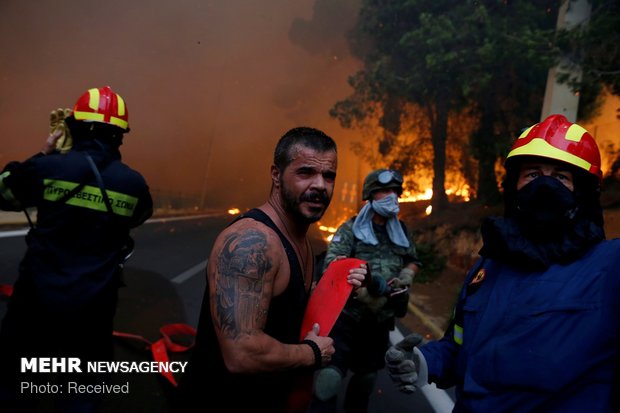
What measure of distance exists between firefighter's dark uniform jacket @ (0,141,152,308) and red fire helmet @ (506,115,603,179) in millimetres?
2490

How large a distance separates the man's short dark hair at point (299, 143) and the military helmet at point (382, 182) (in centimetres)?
202

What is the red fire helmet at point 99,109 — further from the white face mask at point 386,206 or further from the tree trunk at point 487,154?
the tree trunk at point 487,154

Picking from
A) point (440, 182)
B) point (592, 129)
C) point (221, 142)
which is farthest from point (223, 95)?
point (592, 129)

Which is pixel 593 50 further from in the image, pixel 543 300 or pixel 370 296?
pixel 543 300

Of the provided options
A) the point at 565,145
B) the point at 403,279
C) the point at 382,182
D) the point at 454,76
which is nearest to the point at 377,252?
the point at 403,279

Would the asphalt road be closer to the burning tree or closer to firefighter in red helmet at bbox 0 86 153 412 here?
firefighter in red helmet at bbox 0 86 153 412

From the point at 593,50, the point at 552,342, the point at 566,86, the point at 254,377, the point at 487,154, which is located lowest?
the point at 254,377

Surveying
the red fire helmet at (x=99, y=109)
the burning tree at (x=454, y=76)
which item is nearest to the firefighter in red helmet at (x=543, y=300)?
the red fire helmet at (x=99, y=109)

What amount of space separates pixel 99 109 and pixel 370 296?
2.41m

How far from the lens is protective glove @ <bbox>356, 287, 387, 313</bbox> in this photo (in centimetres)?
306

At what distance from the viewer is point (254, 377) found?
169cm

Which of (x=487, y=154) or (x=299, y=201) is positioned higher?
(x=487, y=154)

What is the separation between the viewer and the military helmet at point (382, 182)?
3934 millimetres

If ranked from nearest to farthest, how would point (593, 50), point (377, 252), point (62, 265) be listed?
point (62, 265) < point (377, 252) < point (593, 50)
